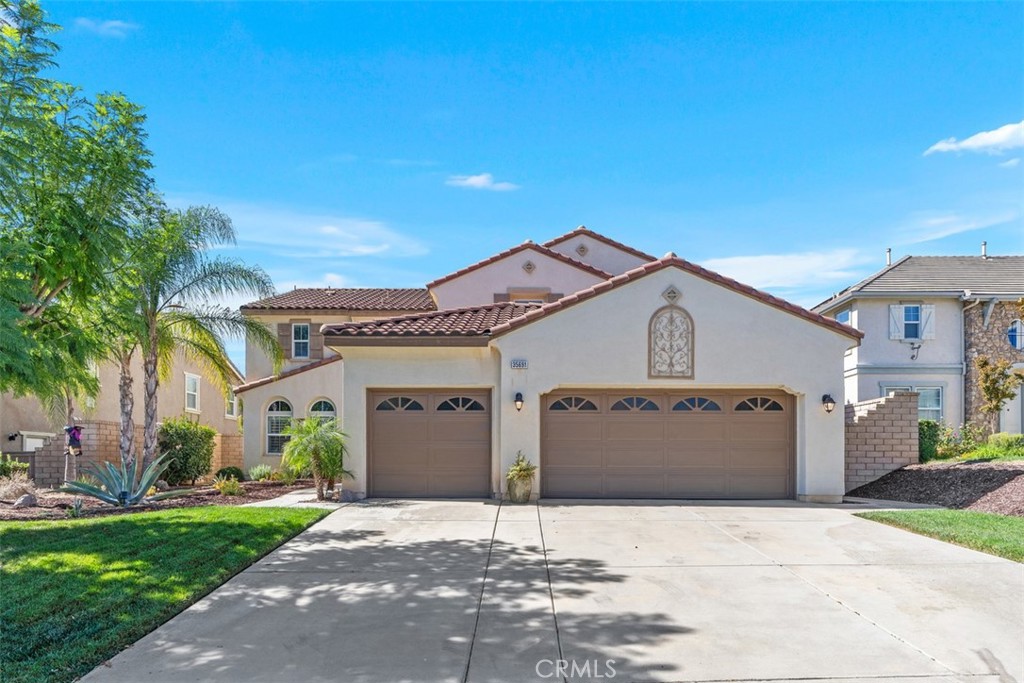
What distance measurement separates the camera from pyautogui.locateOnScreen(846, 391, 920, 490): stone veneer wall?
15.5 meters

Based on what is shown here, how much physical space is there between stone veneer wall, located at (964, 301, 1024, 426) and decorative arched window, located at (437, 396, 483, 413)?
1880 cm

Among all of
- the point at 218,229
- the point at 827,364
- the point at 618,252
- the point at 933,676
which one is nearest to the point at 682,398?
the point at 827,364

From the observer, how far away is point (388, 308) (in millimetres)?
22859

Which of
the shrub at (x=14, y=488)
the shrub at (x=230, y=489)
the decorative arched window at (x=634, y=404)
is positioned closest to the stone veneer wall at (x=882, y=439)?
the decorative arched window at (x=634, y=404)

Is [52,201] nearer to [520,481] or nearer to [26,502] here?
[26,502]

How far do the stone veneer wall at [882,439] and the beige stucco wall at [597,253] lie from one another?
10.4 metres

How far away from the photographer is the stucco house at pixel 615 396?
13.8m

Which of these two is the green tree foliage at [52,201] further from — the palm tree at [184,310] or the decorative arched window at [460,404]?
the decorative arched window at [460,404]

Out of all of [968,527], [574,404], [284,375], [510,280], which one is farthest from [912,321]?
[284,375]

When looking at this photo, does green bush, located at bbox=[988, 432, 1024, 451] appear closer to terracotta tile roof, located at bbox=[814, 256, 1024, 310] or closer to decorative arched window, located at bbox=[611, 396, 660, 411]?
terracotta tile roof, located at bbox=[814, 256, 1024, 310]

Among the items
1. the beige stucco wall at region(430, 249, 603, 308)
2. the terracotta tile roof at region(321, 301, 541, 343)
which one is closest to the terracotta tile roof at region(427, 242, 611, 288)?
the beige stucco wall at region(430, 249, 603, 308)

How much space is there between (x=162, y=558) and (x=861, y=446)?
48.1ft

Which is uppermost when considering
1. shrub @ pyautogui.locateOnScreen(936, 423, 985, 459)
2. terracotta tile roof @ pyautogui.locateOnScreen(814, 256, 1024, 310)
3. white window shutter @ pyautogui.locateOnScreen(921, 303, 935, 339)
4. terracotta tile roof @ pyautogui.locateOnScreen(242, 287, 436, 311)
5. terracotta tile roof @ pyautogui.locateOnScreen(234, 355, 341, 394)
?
terracotta tile roof @ pyautogui.locateOnScreen(814, 256, 1024, 310)

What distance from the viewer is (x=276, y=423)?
20.5 m
